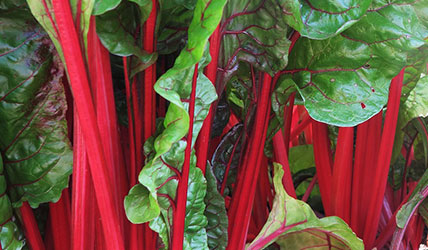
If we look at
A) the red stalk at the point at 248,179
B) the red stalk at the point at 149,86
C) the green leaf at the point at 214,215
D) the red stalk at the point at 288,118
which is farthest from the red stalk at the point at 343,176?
the red stalk at the point at 149,86

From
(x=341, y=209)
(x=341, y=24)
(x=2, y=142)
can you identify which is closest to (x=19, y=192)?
(x=2, y=142)

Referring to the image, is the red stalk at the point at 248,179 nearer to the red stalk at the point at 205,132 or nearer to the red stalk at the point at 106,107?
the red stalk at the point at 205,132

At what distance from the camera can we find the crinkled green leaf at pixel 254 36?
2.25 feet

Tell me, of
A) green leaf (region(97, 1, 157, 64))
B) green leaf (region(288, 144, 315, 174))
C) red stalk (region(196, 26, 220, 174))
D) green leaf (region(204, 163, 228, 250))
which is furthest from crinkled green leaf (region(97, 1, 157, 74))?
green leaf (region(288, 144, 315, 174))

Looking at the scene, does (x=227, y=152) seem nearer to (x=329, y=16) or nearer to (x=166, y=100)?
(x=166, y=100)

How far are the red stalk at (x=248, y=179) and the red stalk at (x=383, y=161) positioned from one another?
0.30 m

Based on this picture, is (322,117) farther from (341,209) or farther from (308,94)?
(341,209)

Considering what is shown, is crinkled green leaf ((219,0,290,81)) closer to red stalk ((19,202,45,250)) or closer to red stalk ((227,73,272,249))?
red stalk ((227,73,272,249))

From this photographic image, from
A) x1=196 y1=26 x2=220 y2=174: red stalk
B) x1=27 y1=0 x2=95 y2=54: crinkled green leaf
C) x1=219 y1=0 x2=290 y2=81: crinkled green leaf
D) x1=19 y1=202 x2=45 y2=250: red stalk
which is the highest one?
x1=27 y1=0 x2=95 y2=54: crinkled green leaf

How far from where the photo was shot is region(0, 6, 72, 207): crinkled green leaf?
25.4 inches

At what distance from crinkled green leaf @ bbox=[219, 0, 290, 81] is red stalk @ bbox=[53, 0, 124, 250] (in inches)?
9.5

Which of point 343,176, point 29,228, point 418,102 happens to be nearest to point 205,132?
point 29,228

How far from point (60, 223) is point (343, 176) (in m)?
0.62

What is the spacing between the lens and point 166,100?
76cm
